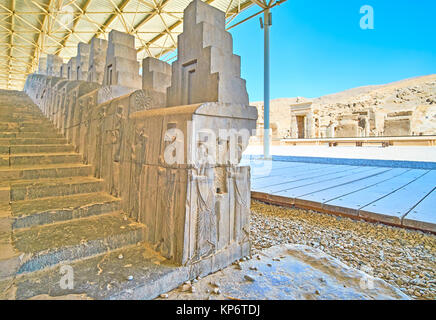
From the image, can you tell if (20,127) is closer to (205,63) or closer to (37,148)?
(37,148)

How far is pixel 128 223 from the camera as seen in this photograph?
195cm

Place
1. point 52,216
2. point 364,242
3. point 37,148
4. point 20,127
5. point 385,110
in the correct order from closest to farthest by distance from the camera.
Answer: point 52,216, point 364,242, point 37,148, point 20,127, point 385,110

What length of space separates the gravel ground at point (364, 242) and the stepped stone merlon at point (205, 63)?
131 cm

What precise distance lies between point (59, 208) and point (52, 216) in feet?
0.27

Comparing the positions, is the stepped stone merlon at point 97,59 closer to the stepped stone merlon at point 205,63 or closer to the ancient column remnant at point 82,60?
the ancient column remnant at point 82,60

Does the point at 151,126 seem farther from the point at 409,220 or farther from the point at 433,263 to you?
the point at 409,220

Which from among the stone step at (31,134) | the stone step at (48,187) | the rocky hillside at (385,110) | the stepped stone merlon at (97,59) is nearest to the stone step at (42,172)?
the stone step at (48,187)

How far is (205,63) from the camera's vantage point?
1.74m

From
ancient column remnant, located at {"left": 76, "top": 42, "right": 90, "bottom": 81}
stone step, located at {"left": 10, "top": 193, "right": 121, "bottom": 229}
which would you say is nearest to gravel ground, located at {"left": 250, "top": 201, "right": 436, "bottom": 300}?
stone step, located at {"left": 10, "top": 193, "right": 121, "bottom": 229}

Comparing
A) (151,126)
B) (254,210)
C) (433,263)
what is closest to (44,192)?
(151,126)

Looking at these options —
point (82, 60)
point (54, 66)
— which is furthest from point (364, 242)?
point (54, 66)

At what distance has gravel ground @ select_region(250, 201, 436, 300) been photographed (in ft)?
5.51

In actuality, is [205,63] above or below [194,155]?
above
